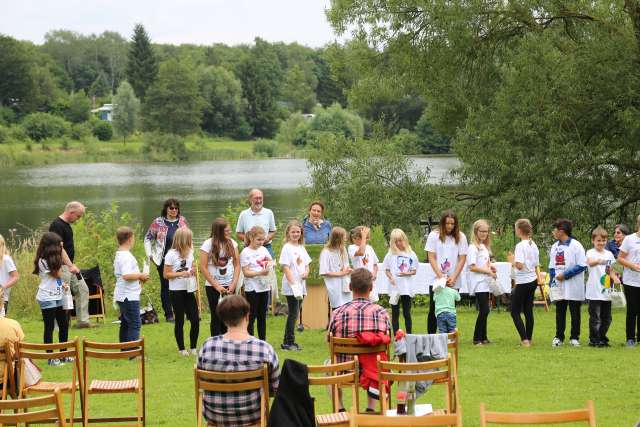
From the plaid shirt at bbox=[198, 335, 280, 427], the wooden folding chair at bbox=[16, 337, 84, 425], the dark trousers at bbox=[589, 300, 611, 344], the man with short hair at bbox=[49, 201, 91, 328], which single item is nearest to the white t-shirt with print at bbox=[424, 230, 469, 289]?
the dark trousers at bbox=[589, 300, 611, 344]

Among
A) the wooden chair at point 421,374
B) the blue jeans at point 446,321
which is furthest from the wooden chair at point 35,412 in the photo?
the blue jeans at point 446,321

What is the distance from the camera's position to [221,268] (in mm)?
11305

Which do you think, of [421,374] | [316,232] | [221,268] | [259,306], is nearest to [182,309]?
[221,268]

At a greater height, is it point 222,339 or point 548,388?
point 222,339

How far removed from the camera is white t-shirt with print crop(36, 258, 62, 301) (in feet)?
35.8

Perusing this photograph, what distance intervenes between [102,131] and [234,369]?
99.2 metres

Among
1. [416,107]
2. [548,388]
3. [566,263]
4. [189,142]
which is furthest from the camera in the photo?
[189,142]

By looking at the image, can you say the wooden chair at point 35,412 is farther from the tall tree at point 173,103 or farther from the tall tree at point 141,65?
the tall tree at point 141,65

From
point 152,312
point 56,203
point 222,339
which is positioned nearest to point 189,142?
point 56,203

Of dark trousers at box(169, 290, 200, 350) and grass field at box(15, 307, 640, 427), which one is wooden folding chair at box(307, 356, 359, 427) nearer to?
grass field at box(15, 307, 640, 427)

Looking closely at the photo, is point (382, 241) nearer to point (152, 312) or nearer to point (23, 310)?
point (152, 312)

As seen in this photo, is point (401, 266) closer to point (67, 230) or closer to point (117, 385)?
point (67, 230)

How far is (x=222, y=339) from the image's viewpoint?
6789 millimetres

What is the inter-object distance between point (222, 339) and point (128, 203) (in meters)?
40.2
